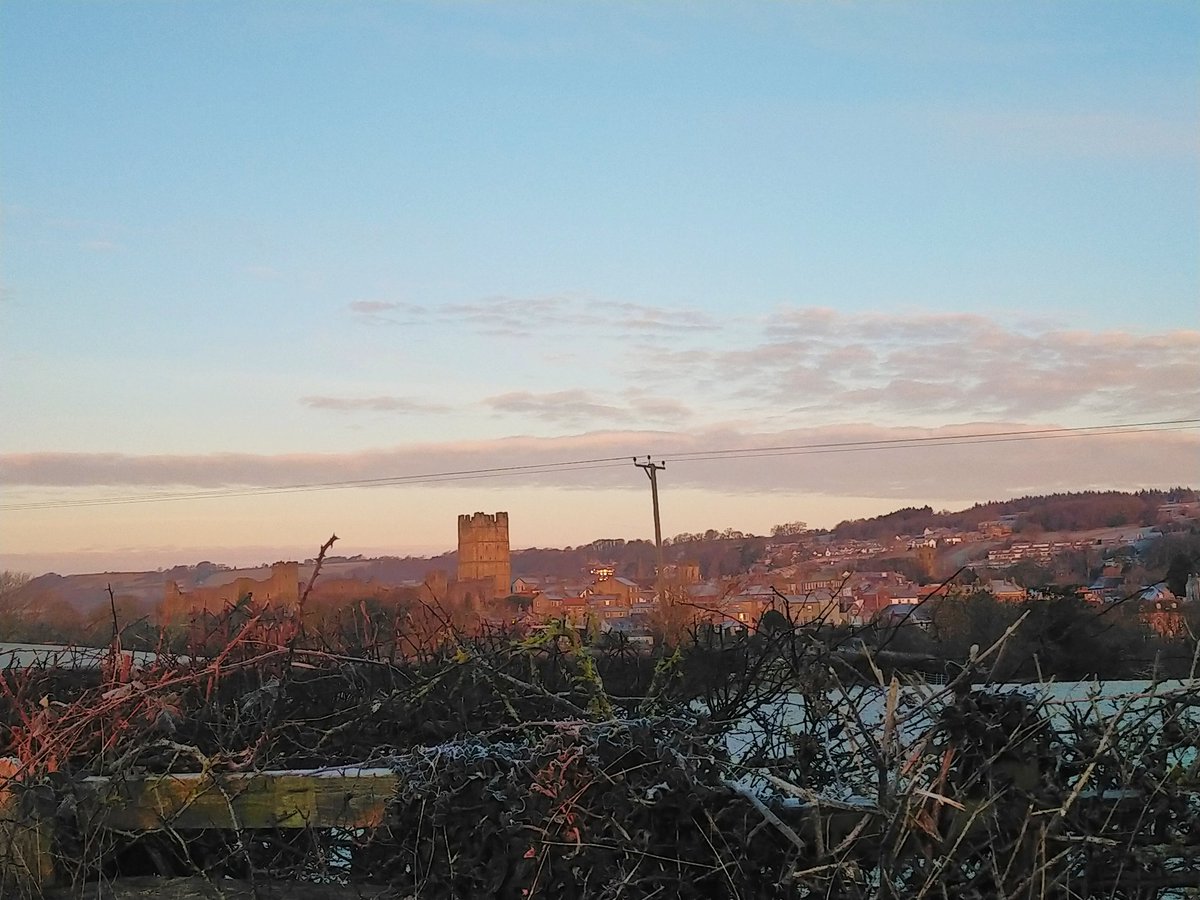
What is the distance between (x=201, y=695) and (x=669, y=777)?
9.71 ft

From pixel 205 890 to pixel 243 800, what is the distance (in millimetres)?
399

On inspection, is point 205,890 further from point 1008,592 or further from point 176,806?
point 1008,592

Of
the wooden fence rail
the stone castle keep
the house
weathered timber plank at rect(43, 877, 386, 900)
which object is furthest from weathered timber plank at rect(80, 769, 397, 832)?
the stone castle keep

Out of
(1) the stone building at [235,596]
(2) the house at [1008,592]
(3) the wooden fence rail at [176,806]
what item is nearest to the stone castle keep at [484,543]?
(1) the stone building at [235,596]

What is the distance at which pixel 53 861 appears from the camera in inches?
197

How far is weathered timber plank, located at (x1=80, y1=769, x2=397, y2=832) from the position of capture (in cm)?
452

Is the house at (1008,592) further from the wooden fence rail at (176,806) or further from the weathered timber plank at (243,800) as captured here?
the wooden fence rail at (176,806)

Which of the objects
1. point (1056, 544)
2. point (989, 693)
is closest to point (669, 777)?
point (989, 693)

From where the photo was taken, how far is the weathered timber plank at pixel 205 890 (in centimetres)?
457

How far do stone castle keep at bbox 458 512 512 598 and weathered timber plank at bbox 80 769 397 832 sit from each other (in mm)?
29337

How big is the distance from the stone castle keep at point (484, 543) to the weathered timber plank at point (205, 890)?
96.2 ft

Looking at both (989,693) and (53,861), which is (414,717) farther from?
(989,693)

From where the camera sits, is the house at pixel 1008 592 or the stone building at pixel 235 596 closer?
the house at pixel 1008 592

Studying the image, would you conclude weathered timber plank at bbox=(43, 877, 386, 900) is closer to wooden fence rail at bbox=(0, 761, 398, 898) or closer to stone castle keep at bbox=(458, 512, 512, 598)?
wooden fence rail at bbox=(0, 761, 398, 898)
